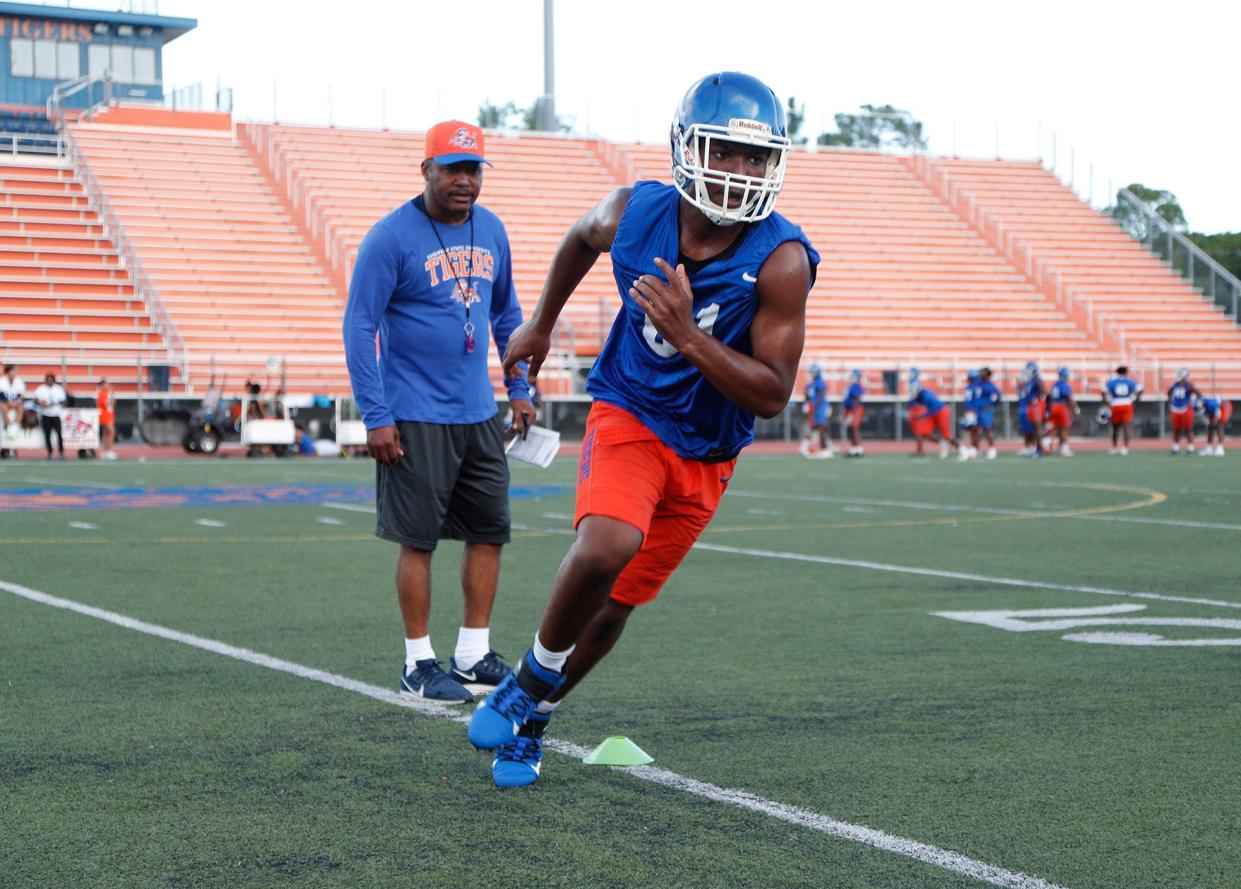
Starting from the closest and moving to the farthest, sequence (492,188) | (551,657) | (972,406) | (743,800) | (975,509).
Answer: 1. (743,800)
2. (551,657)
3. (975,509)
4. (972,406)
5. (492,188)

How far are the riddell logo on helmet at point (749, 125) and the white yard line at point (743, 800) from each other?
64.4 inches

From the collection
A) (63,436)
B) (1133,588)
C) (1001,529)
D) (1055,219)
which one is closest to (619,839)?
(1133,588)

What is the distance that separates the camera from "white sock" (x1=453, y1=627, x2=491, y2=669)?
5.95 meters

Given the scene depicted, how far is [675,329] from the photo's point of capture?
4.05 m

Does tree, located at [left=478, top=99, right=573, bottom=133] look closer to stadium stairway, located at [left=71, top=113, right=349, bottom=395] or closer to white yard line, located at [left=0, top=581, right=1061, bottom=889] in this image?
stadium stairway, located at [left=71, top=113, right=349, bottom=395]

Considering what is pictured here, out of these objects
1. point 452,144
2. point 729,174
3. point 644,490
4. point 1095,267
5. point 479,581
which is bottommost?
point 479,581

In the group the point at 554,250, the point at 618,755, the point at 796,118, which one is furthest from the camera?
the point at 796,118

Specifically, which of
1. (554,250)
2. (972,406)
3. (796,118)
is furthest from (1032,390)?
(796,118)

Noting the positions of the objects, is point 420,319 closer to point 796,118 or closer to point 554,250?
point 554,250

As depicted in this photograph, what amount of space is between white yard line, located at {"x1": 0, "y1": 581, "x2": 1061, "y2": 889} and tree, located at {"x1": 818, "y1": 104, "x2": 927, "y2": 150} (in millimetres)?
41573

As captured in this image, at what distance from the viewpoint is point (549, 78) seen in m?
41.6

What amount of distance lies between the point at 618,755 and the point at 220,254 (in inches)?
1257

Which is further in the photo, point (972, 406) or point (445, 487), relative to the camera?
point (972, 406)

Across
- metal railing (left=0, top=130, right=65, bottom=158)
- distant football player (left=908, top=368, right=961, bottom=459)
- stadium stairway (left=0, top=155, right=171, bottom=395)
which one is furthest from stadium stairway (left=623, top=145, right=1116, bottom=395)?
metal railing (left=0, top=130, right=65, bottom=158)
